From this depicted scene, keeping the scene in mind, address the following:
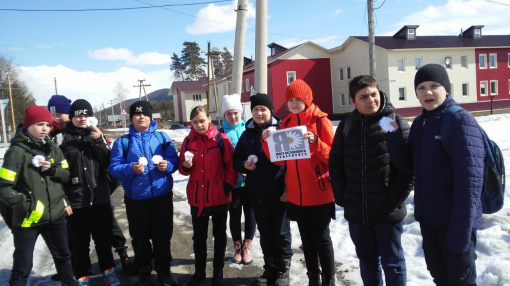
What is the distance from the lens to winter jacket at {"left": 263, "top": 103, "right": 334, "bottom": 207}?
3.51m

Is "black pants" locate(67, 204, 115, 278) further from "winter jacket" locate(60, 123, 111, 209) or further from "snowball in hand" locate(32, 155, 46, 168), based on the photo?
"snowball in hand" locate(32, 155, 46, 168)

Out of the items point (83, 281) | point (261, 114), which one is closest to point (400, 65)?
point (261, 114)

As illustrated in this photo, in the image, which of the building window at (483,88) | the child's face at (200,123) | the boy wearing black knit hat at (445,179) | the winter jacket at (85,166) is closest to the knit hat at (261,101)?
the child's face at (200,123)

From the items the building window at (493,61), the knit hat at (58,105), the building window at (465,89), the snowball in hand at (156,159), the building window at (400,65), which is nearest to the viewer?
the snowball in hand at (156,159)

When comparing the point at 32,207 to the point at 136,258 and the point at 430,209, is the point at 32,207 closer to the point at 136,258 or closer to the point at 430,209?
the point at 136,258

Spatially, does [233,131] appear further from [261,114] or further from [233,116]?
[261,114]

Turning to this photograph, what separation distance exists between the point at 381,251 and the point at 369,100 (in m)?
1.30

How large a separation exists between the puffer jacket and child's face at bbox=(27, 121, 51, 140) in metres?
3.57

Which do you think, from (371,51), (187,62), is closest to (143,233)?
(371,51)

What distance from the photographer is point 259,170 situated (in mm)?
3963

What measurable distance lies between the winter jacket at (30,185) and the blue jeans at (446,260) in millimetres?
3555

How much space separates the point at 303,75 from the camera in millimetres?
37562

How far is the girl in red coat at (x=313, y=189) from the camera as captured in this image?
352 centimetres

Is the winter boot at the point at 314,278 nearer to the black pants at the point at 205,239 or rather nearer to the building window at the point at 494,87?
the black pants at the point at 205,239
